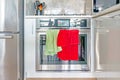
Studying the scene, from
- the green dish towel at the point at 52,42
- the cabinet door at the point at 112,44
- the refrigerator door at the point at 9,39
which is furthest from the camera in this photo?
the green dish towel at the point at 52,42

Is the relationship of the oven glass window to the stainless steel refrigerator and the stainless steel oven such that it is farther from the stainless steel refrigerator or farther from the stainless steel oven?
the stainless steel refrigerator

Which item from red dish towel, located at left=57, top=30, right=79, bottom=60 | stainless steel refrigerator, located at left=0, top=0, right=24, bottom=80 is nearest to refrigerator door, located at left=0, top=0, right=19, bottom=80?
stainless steel refrigerator, located at left=0, top=0, right=24, bottom=80

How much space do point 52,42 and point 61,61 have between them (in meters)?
0.29

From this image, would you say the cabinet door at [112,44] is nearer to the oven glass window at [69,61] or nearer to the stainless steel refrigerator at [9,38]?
the oven glass window at [69,61]

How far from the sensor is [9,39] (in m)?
2.77

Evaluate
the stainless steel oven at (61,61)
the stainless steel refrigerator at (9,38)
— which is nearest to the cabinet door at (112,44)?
the stainless steel oven at (61,61)

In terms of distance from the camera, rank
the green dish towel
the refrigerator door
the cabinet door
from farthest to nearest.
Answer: the green dish towel → the refrigerator door → the cabinet door

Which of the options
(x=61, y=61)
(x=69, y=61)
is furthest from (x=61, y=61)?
(x=69, y=61)

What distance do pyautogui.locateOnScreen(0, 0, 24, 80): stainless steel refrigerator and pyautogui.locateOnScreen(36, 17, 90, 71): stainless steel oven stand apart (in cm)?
30

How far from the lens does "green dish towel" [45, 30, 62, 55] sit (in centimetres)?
288

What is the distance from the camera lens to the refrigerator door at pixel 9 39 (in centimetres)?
275

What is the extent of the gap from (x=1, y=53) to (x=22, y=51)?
11.3 inches

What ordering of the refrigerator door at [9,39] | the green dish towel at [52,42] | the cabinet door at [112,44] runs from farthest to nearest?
the green dish towel at [52,42], the refrigerator door at [9,39], the cabinet door at [112,44]

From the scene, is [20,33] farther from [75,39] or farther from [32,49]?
[75,39]
